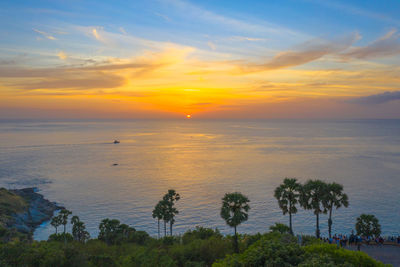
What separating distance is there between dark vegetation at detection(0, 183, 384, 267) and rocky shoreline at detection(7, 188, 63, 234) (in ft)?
9.20

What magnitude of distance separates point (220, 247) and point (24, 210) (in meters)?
52.6

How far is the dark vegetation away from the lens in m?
18.5

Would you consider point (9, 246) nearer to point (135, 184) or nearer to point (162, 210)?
point (162, 210)

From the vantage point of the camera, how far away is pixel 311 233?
2158 inches

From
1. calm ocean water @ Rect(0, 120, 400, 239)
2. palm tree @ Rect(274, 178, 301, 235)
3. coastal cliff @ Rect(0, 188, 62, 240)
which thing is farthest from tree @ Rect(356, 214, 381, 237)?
coastal cliff @ Rect(0, 188, 62, 240)

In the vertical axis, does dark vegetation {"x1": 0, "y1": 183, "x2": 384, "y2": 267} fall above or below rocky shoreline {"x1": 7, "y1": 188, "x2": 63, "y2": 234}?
above

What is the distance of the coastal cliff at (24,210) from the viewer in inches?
2286

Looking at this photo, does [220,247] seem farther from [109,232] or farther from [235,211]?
[109,232]

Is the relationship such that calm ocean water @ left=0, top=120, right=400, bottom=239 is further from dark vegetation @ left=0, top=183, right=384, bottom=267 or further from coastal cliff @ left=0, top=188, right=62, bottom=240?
dark vegetation @ left=0, top=183, right=384, bottom=267

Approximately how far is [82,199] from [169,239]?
45.1 metres

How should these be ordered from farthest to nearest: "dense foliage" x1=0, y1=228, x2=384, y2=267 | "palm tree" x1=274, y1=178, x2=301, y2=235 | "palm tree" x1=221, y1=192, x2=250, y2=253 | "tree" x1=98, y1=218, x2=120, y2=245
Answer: "tree" x1=98, y1=218, x2=120, y2=245 → "palm tree" x1=274, y1=178, x2=301, y2=235 → "palm tree" x1=221, y1=192, x2=250, y2=253 → "dense foliage" x1=0, y1=228, x2=384, y2=267

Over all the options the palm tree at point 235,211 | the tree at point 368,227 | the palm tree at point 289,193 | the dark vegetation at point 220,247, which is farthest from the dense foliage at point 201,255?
the tree at point 368,227

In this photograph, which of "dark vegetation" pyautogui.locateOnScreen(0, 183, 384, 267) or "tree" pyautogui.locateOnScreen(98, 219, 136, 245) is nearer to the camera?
"dark vegetation" pyautogui.locateOnScreen(0, 183, 384, 267)

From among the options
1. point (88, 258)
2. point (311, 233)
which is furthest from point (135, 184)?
point (88, 258)
